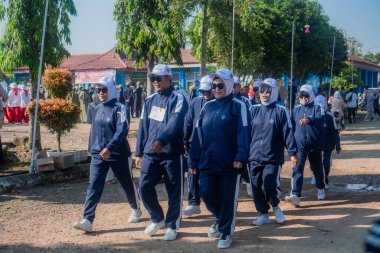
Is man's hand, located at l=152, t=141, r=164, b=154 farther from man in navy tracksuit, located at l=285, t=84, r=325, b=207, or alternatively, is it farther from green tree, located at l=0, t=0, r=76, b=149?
green tree, located at l=0, t=0, r=76, b=149

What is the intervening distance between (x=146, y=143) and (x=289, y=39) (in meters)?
22.6

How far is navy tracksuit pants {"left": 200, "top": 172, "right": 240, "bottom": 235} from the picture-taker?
19.3ft

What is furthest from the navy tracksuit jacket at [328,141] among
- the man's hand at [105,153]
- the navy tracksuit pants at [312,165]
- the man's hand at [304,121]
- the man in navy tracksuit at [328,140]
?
the man's hand at [105,153]

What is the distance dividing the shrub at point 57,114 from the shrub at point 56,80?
31.4 inches

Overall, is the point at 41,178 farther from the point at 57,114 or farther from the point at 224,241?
the point at 224,241

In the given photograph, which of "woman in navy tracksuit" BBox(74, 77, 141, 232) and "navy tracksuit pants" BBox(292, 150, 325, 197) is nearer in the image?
"woman in navy tracksuit" BBox(74, 77, 141, 232)

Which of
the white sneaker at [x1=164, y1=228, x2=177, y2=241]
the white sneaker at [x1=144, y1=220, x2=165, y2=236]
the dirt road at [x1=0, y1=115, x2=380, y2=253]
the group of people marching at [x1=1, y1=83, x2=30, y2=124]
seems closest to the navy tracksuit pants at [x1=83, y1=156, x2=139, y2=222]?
the dirt road at [x1=0, y1=115, x2=380, y2=253]

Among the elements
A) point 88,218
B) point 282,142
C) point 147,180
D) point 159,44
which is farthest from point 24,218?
point 159,44

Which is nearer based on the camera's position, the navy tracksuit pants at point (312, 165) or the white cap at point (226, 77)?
the white cap at point (226, 77)

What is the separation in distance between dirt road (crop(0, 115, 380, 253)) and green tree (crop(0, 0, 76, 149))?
11.7 feet

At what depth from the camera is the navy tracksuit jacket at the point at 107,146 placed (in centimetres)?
655

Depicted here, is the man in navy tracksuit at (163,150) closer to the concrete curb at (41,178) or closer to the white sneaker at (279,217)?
the white sneaker at (279,217)

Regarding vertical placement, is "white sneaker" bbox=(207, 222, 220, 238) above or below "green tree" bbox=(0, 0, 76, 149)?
below

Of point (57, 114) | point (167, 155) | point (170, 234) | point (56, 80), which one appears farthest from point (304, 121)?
point (56, 80)
